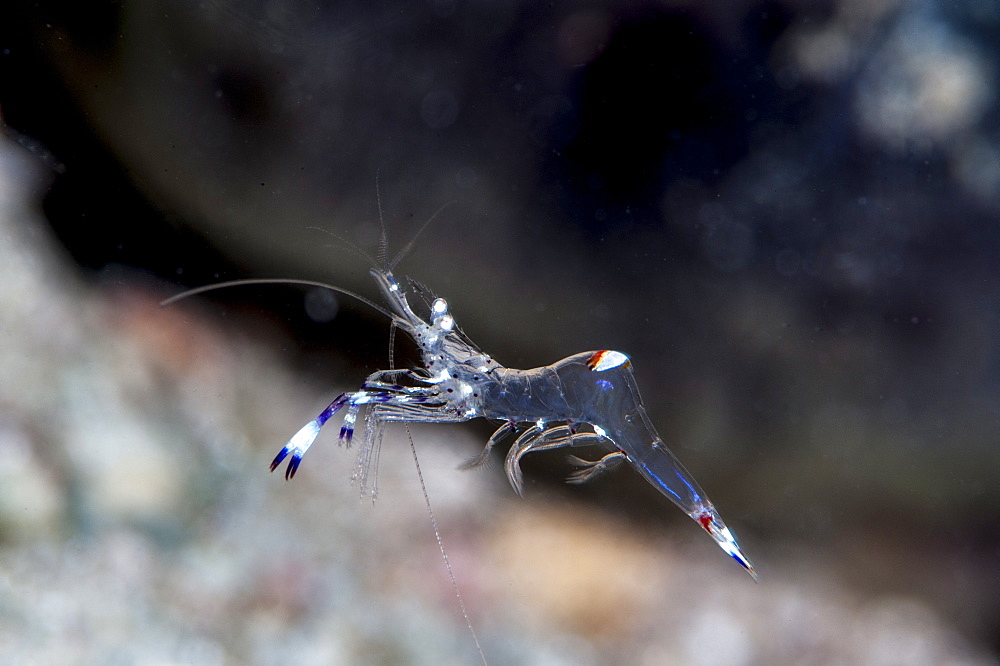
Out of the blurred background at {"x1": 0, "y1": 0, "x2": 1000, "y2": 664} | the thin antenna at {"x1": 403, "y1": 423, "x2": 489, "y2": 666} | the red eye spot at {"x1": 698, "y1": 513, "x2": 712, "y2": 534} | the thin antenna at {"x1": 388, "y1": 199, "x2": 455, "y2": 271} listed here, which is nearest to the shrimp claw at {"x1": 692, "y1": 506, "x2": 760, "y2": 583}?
the red eye spot at {"x1": 698, "y1": 513, "x2": 712, "y2": 534}

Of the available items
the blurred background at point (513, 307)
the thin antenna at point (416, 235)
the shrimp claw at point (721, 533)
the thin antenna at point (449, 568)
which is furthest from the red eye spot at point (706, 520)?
the thin antenna at point (416, 235)

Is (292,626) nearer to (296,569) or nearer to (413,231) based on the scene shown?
(296,569)

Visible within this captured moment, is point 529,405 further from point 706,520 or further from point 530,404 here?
point 706,520

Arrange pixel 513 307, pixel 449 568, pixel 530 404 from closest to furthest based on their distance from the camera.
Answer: pixel 449 568
pixel 530 404
pixel 513 307

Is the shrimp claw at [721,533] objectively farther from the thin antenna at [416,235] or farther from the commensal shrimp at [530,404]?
the thin antenna at [416,235]

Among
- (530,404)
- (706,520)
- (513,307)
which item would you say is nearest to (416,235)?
(513,307)

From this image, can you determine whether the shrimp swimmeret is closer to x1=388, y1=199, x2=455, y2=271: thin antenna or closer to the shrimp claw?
the shrimp claw
